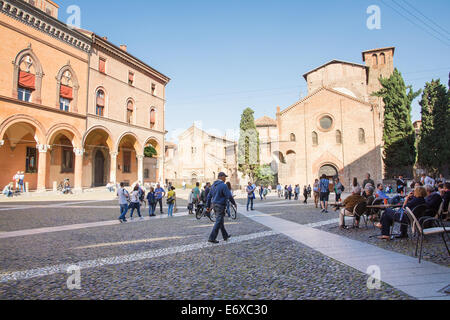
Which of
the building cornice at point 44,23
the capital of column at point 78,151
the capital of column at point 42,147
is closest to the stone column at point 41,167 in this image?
the capital of column at point 42,147

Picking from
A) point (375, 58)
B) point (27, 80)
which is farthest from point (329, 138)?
point (27, 80)

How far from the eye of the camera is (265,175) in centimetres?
3797

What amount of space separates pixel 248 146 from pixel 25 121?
24967 millimetres

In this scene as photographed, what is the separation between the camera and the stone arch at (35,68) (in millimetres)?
19062

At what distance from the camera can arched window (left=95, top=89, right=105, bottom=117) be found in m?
25.8

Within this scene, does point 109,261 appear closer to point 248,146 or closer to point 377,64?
point 248,146

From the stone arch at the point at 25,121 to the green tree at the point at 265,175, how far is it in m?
25.4

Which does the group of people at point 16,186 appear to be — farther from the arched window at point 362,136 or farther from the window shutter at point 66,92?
the arched window at point 362,136

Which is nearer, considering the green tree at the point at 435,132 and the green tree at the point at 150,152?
the green tree at the point at 435,132

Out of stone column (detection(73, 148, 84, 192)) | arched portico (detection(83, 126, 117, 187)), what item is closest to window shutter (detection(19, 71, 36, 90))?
stone column (detection(73, 148, 84, 192))

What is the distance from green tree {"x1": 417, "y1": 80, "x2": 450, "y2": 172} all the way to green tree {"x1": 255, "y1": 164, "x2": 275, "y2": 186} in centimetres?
1824

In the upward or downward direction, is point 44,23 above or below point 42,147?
above

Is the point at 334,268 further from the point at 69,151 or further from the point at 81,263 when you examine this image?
the point at 69,151
